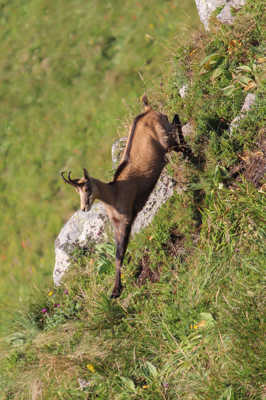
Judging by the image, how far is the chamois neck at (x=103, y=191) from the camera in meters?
3.70

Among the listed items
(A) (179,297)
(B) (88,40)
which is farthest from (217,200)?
(B) (88,40)

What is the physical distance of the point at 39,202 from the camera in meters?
7.51

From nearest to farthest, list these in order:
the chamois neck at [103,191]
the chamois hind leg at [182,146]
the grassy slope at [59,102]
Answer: the chamois neck at [103,191]
the chamois hind leg at [182,146]
the grassy slope at [59,102]

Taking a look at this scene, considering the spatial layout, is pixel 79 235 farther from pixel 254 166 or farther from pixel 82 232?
pixel 254 166

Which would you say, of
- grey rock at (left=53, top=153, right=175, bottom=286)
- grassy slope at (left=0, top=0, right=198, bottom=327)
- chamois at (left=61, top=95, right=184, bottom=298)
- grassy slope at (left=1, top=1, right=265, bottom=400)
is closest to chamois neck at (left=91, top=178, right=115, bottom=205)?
chamois at (left=61, top=95, right=184, bottom=298)

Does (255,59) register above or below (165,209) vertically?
above

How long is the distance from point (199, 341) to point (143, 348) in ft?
1.95

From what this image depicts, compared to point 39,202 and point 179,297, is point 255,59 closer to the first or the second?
point 179,297

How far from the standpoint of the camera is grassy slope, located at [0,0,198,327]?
7141 millimetres

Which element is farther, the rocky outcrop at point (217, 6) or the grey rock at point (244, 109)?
the rocky outcrop at point (217, 6)

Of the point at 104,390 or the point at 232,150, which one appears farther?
the point at 232,150

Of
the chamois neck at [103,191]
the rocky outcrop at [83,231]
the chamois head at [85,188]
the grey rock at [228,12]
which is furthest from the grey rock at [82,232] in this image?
the grey rock at [228,12]

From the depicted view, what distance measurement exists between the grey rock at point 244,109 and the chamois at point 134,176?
71cm

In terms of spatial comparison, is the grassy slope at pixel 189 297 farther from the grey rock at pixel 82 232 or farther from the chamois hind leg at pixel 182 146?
the grey rock at pixel 82 232
